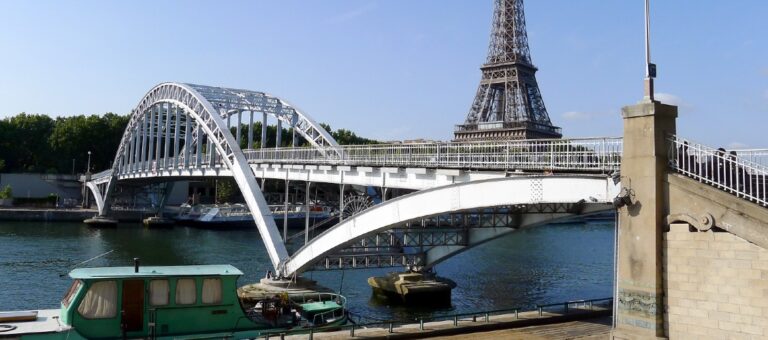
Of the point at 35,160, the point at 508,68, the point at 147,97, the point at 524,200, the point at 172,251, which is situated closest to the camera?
the point at 524,200

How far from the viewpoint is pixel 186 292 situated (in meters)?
15.6

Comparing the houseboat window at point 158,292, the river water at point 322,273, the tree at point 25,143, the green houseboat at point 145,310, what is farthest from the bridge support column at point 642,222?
the tree at point 25,143

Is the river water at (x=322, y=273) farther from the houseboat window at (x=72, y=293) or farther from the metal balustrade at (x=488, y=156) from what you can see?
the houseboat window at (x=72, y=293)

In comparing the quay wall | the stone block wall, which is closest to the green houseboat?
the stone block wall

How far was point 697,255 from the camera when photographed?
11.7 meters

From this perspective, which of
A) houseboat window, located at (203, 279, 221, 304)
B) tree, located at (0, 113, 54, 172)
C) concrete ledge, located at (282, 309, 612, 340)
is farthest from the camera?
tree, located at (0, 113, 54, 172)

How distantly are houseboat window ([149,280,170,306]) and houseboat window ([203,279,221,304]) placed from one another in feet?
2.96

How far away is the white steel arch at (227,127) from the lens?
2942 cm

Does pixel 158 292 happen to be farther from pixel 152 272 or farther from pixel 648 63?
pixel 648 63

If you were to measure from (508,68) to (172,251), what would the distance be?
72.6 meters

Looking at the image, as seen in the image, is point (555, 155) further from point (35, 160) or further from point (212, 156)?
point (35, 160)

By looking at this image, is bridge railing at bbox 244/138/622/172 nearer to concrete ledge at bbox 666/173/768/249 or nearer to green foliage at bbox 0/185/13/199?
concrete ledge at bbox 666/173/768/249

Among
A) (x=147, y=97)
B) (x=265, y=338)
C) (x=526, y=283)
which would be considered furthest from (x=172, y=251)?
(x=265, y=338)

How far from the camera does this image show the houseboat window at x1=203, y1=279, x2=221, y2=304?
1586cm
